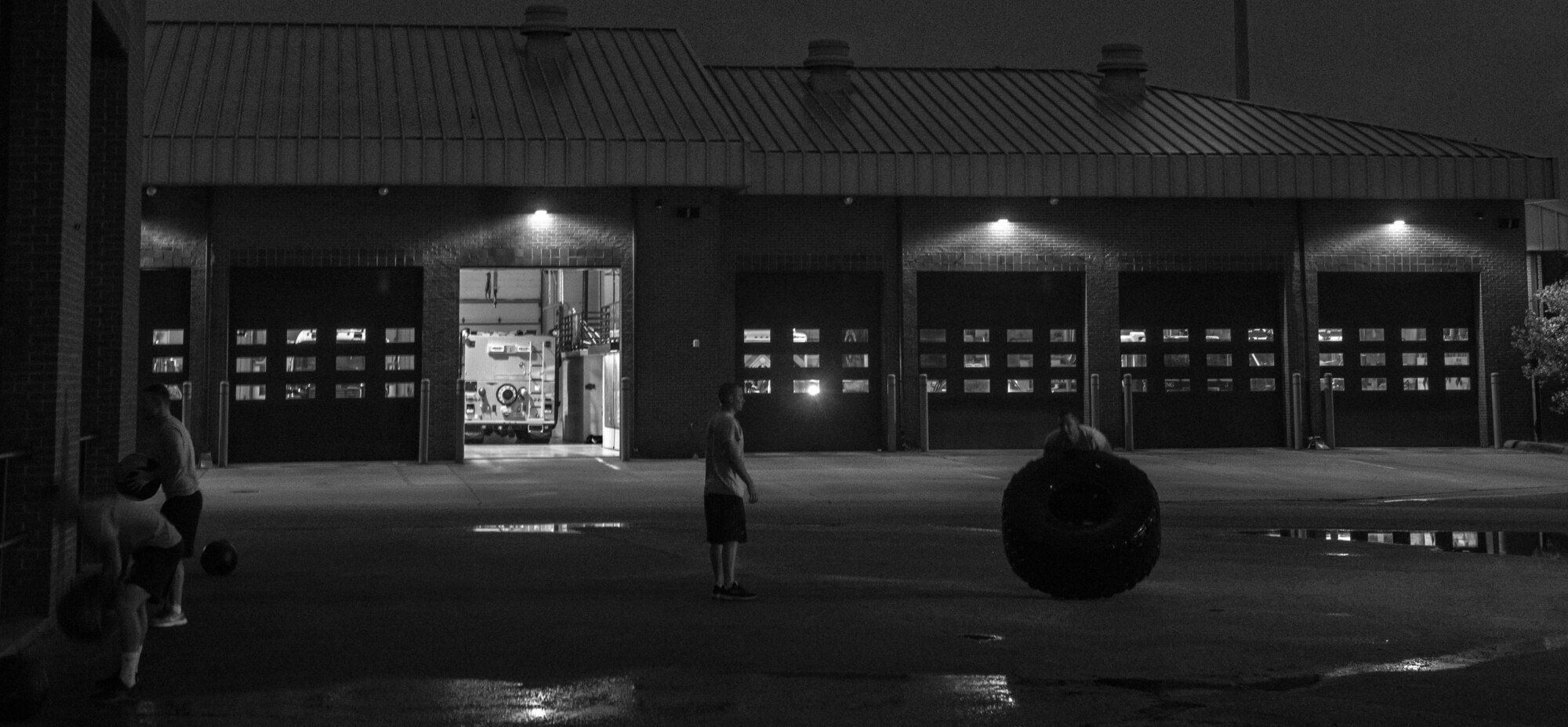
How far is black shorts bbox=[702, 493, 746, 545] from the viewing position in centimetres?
1175

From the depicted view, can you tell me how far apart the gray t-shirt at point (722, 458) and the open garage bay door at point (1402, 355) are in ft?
76.5

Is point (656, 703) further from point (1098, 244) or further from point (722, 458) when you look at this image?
point (1098, 244)

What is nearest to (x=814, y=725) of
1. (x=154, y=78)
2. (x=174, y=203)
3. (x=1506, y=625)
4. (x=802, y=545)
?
(x=1506, y=625)

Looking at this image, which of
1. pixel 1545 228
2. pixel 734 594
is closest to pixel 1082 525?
pixel 734 594

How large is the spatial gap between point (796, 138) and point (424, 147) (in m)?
7.27

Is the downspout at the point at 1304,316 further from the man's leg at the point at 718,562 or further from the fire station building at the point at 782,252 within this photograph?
the man's leg at the point at 718,562

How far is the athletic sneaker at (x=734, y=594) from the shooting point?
11.7 m

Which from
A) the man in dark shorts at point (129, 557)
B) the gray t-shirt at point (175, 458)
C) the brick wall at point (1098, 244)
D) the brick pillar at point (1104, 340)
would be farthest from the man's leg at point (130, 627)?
the brick pillar at point (1104, 340)

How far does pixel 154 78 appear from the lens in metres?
29.4

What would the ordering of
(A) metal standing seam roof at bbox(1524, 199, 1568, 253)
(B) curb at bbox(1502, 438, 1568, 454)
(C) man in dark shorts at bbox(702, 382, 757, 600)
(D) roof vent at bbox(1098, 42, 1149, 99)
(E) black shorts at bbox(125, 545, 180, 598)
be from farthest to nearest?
(D) roof vent at bbox(1098, 42, 1149, 99) → (A) metal standing seam roof at bbox(1524, 199, 1568, 253) → (B) curb at bbox(1502, 438, 1568, 454) → (C) man in dark shorts at bbox(702, 382, 757, 600) → (E) black shorts at bbox(125, 545, 180, 598)

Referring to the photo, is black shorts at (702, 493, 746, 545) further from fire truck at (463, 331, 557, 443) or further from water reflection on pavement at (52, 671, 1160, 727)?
fire truck at (463, 331, 557, 443)

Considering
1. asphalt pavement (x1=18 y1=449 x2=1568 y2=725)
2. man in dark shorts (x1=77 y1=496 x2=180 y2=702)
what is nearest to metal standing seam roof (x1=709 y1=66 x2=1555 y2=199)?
asphalt pavement (x1=18 y1=449 x2=1568 y2=725)

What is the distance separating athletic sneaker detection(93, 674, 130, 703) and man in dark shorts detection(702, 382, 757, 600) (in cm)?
453

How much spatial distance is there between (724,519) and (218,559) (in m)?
4.26
